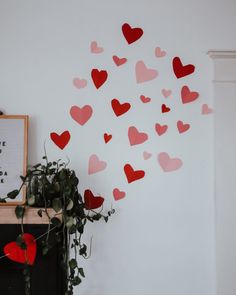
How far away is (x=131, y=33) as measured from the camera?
193cm

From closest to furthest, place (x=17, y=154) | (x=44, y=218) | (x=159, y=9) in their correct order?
1. (x=44, y=218)
2. (x=17, y=154)
3. (x=159, y=9)

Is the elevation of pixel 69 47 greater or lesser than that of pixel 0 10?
lesser

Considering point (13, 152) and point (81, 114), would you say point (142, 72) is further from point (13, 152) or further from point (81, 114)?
point (13, 152)

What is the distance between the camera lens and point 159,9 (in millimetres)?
1948

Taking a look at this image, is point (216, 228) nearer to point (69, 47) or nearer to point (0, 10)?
point (69, 47)

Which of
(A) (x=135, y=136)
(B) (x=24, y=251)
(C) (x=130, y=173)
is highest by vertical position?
(A) (x=135, y=136)

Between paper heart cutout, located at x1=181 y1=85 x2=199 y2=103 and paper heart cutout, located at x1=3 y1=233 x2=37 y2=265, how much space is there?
1.10 meters

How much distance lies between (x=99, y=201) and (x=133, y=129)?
1.45ft

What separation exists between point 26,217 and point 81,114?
0.63m

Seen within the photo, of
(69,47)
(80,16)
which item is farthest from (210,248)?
(80,16)

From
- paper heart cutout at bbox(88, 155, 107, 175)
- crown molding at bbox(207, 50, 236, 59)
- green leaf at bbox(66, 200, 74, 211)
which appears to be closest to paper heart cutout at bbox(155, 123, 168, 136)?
paper heart cutout at bbox(88, 155, 107, 175)

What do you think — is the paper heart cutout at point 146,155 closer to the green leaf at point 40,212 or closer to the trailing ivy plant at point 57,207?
the trailing ivy plant at point 57,207

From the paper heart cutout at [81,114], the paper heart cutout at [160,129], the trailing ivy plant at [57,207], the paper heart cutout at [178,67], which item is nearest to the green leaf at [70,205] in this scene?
the trailing ivy plant at [57,207]

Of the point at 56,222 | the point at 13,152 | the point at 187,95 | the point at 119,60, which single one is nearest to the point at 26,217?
the point at 56,222
